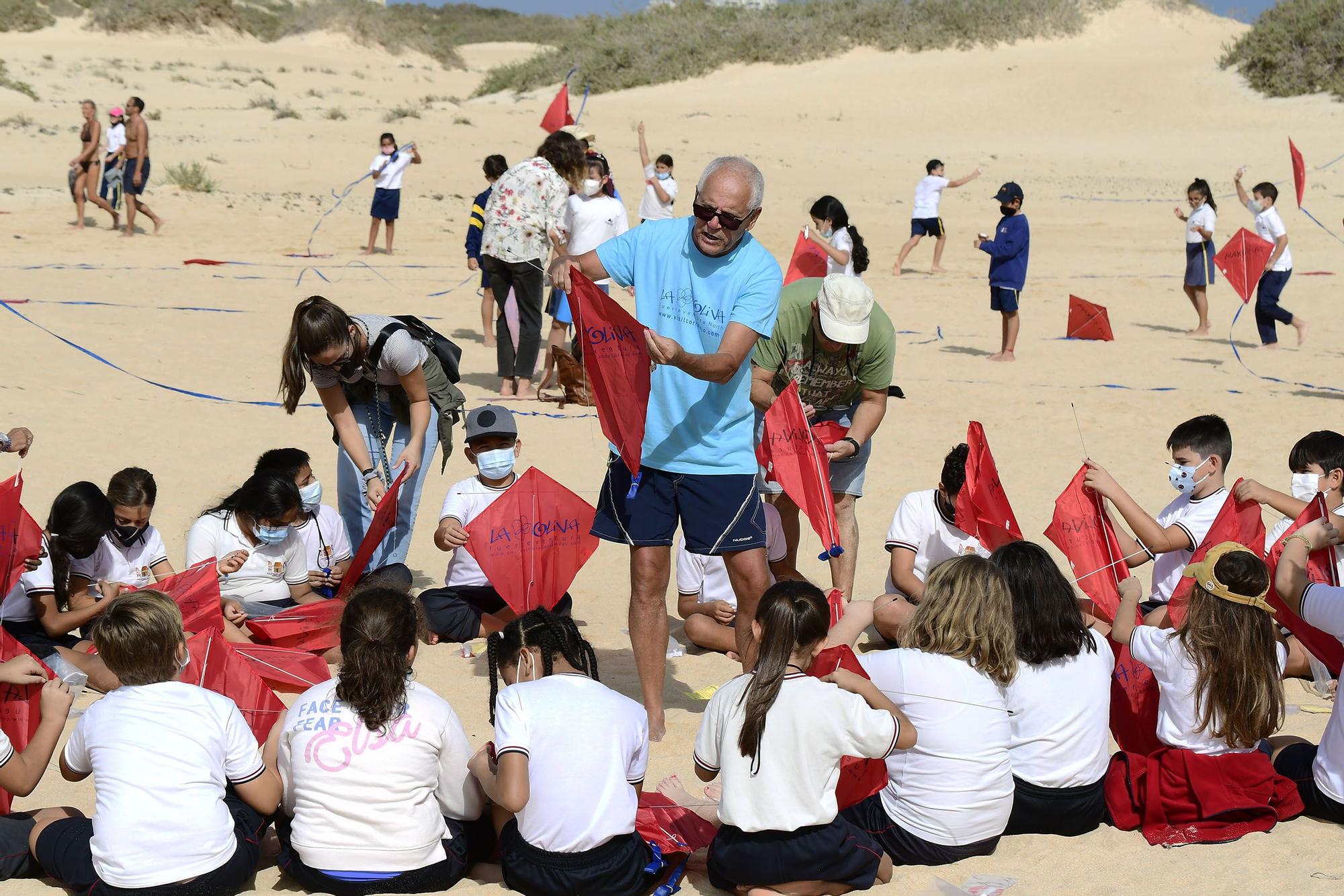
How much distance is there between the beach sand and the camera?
273 inches

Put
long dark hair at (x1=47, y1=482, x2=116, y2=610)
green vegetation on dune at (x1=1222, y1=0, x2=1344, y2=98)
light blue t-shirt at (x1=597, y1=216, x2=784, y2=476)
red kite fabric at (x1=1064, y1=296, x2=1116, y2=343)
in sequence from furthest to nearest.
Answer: green vegetation on dune at (x1=1222, y1=0, x2=1344, y2=98)
red kite fabric at (x1=1064, y1=296, x2=1116, y2=343)
long dark hair at (x1=47, y1=482, x2=116, y2=610)
light blue t-shirt at (x1=597, y1=216, x2=784, y2=476)

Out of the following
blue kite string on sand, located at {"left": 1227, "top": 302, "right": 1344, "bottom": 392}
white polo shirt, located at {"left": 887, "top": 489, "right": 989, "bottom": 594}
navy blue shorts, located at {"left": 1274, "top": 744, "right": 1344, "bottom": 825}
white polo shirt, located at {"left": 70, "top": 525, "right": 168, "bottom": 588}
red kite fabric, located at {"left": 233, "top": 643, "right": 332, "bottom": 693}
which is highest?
blue kite string on sand, located at {"left": 1227, "top": 302, "right": 1344, "bottom": 392}

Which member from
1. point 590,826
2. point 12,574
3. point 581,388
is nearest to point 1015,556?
point 590,826

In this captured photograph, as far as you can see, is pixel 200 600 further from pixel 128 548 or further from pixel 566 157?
pixel 566 157

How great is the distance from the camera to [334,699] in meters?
3.75

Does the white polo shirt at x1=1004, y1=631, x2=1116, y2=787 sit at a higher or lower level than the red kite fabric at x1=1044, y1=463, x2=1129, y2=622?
lower

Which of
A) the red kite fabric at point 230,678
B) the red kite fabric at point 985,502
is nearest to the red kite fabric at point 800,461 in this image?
the red kite fabric at point 985,502

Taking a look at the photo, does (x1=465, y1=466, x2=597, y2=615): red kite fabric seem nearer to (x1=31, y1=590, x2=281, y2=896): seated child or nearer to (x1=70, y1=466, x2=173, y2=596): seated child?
(x1=70, y1=466, x2=173, y2=596): seated child

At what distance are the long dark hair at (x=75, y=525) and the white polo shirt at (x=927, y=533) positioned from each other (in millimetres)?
3130

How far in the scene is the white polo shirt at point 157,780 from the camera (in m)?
3.51

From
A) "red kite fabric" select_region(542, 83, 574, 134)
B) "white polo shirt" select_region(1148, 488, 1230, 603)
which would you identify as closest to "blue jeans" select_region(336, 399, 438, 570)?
"white polo shirt" select_region(1148, 488, 1230, 603)

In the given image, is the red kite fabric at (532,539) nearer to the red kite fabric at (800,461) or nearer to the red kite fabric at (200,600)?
the red kite fabric at (800,461)

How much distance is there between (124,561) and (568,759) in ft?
8.95

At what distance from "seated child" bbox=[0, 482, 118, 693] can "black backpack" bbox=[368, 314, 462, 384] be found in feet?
3.90
